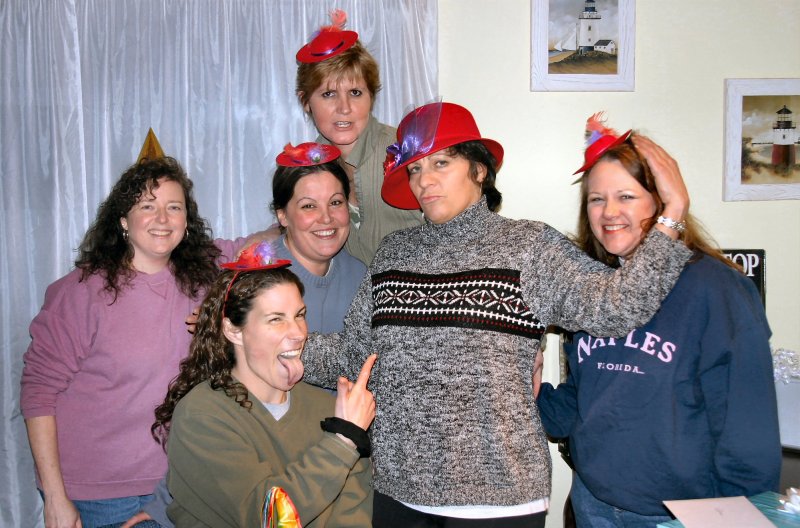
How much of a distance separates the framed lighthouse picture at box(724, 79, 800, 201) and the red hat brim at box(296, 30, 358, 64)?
5.71 feet

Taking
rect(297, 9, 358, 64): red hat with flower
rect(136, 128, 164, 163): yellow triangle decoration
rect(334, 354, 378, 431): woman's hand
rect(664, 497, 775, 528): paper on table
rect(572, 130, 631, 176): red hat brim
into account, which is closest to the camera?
rect(664, 497, 775, 528): paper on table

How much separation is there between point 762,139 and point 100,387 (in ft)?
9.29

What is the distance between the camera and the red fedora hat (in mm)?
1742

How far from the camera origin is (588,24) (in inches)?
111

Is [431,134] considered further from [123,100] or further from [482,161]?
[123,100]

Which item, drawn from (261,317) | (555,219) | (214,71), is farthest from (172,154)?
(555,219)

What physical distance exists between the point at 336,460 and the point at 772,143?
2.46m

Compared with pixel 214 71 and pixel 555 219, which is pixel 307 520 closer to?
pixel 555 219

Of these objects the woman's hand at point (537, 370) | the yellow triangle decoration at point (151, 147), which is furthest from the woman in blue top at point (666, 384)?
the yellow triangle decoration at point (151, 147)

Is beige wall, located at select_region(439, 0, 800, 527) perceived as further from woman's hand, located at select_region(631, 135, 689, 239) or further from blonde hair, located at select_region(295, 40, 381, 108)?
woman's hand, located at select_region(631, 135, 689, 239)

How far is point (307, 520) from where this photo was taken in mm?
1515

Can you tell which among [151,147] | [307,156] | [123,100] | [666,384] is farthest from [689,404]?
[123,100]

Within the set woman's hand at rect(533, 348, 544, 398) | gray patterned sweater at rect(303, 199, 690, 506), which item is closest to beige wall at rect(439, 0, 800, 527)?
woman's hand at rect(533, 348, 544, 398)

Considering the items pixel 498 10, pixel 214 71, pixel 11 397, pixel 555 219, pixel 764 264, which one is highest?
pixel 498 10
